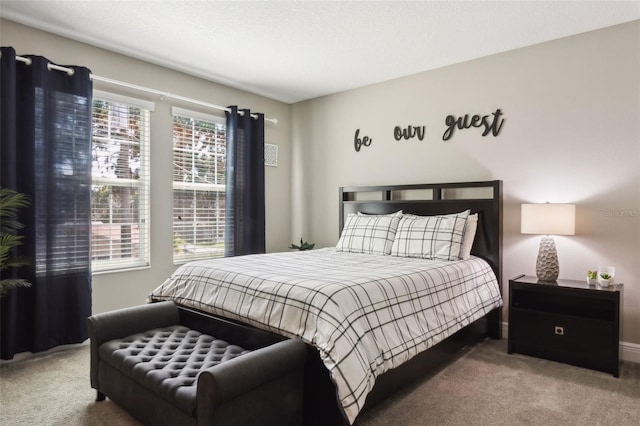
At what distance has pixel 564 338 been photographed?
2756mm

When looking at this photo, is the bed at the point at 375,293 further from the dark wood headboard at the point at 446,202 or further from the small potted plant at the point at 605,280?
the small potted plant at the point at 605,280

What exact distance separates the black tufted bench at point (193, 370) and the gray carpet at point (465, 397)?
255mm

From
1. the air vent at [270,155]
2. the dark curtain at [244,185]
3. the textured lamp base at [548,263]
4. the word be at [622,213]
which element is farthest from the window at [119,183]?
the word be at [622,213]

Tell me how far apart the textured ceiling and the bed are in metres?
1.21

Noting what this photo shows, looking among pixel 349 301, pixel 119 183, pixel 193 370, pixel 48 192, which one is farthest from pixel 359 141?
pixel 193 370

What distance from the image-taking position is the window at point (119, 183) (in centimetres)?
335

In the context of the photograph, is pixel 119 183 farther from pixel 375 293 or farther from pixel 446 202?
pixel 446 202

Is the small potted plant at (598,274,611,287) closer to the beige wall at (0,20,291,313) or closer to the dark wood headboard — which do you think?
the dark wood headboard

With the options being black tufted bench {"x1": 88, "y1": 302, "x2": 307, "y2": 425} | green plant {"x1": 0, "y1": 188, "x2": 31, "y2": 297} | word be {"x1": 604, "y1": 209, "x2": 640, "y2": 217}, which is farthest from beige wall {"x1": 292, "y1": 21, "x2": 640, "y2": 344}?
Result: green plant {"x1": 0, "y1": 188, "x2": 31, "y2": 297}

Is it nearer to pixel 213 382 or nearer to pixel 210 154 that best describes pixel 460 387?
pixel 213 382

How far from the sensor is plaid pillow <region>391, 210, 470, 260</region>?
3125mm

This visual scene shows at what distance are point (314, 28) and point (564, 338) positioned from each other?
9.43 ft

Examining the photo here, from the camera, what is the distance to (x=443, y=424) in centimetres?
198

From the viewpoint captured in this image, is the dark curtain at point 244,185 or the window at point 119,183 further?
the dark curtain at point 244,185
